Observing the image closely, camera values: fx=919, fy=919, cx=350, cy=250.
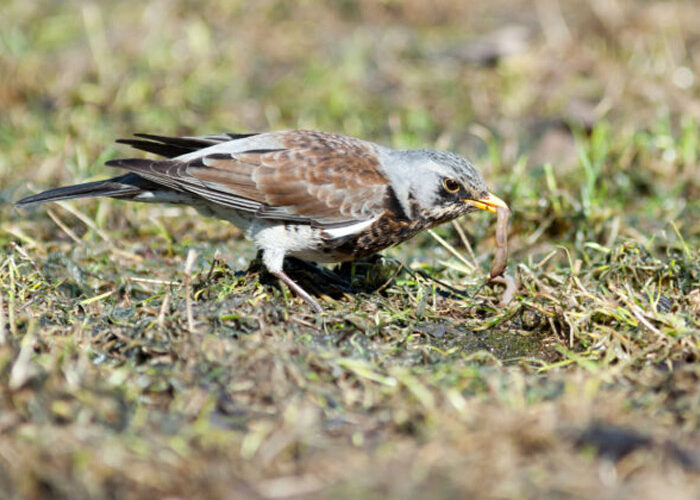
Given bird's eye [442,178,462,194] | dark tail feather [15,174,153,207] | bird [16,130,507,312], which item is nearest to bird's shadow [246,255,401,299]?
bird [16,130,507,312]

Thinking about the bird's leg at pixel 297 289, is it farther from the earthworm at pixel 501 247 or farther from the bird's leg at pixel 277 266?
the earthworm at pixel 501 247

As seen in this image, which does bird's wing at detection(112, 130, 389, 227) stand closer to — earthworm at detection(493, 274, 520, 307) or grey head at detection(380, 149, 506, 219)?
grey head at detection(380, 149, 506, 219)

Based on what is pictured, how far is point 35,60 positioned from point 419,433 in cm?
683

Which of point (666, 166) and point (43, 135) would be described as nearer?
point (666, 166)

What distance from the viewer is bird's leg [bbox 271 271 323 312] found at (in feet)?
17.4

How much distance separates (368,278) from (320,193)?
63 cm

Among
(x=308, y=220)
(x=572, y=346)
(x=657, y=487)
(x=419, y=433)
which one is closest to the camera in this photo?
(x=657, y=487)

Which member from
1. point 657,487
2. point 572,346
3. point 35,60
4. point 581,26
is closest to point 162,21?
point 35,60

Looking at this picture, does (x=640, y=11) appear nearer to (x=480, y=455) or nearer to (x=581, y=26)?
(x=581, y=26)

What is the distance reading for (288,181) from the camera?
18.2 ft

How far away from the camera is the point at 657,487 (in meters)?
3.29

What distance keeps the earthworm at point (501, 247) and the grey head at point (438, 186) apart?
0.07 metres

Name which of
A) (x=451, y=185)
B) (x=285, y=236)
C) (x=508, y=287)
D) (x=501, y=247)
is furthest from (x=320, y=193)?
(x=508, y=287)

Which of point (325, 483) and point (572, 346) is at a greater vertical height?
point (325, 483)
